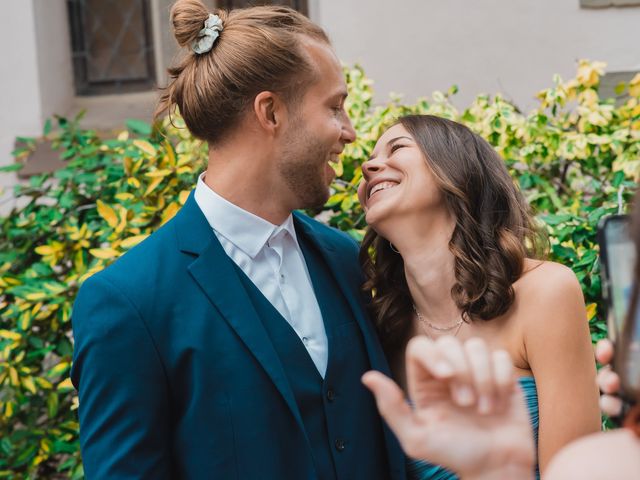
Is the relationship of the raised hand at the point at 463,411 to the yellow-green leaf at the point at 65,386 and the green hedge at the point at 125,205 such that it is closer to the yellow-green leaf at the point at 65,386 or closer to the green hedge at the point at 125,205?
the green hedge at the point at 125,205

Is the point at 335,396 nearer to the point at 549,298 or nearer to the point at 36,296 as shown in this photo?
the point at 549,298

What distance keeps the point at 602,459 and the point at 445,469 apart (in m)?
1.47

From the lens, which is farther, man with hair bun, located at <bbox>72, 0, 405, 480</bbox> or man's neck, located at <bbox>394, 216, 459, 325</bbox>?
man's neck, located at <bbox>394, 216, 459, 325</bbox>

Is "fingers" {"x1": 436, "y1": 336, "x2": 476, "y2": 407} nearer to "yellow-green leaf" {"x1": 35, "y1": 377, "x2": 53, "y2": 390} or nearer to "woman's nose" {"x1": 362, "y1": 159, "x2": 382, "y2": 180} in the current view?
"woman's nose" {"x1": 362, "y1": 159, "x2": 382, "y2": 180}

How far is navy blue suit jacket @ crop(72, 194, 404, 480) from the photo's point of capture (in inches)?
80.7

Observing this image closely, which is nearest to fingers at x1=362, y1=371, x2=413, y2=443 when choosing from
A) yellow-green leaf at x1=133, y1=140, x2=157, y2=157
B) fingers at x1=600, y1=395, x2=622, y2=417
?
fingers at x1=600, y1=395, x2=622, y2=417

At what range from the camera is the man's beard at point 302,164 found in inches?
97.3

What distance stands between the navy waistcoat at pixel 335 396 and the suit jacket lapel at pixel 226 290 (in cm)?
6

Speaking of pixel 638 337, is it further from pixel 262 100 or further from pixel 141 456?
pixel 262 100

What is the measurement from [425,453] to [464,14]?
4.46m

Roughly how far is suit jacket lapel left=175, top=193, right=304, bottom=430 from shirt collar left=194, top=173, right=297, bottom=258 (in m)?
0.04

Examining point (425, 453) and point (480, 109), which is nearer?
point (425, 453)

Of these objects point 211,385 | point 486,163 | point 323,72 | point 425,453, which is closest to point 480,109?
point 486,163

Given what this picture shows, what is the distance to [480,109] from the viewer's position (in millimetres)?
3830
